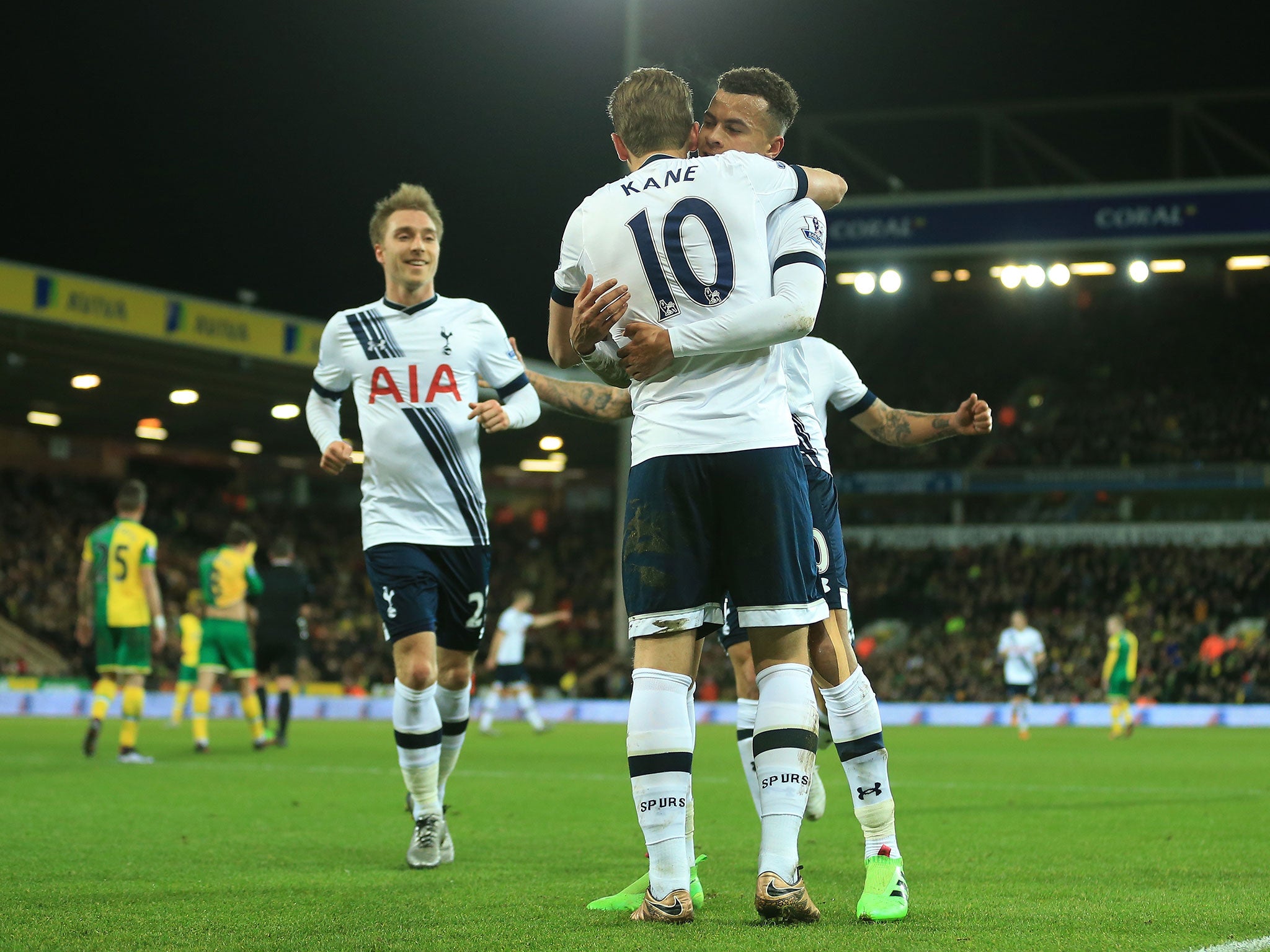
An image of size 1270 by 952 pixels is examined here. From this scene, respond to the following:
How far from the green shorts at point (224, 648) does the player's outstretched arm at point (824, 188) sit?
10.7m

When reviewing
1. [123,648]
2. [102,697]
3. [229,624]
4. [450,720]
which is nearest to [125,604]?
[123,648]

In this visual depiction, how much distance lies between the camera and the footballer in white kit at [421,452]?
5527 millimetres

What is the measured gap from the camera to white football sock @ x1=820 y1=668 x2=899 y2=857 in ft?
13.5

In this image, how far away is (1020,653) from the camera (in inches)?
843

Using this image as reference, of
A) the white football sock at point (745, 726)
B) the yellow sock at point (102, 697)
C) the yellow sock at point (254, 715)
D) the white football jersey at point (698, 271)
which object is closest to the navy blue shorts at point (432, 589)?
the white football sock at point (745, 726)

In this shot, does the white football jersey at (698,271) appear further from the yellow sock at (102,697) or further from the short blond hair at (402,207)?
the yellow sock at (102,697)

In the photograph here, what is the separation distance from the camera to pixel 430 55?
72.5ft

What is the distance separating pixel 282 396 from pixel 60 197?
19.9ft

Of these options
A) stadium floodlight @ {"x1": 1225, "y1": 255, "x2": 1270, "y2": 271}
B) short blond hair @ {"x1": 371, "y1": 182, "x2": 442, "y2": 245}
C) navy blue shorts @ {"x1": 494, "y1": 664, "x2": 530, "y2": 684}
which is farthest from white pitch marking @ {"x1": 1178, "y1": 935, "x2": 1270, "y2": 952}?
stadium floodlight @ {"x1": 1225, "y1": 255, "x2": 1270, "y2": 271}

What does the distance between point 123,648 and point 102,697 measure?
75 cm

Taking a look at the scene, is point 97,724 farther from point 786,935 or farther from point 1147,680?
point 1147,680

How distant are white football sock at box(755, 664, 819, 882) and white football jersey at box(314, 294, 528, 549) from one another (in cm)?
231

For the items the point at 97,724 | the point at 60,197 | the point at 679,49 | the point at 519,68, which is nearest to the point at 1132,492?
the point at 679,49

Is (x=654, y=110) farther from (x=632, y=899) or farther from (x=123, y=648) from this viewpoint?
(x=123, y=648)
